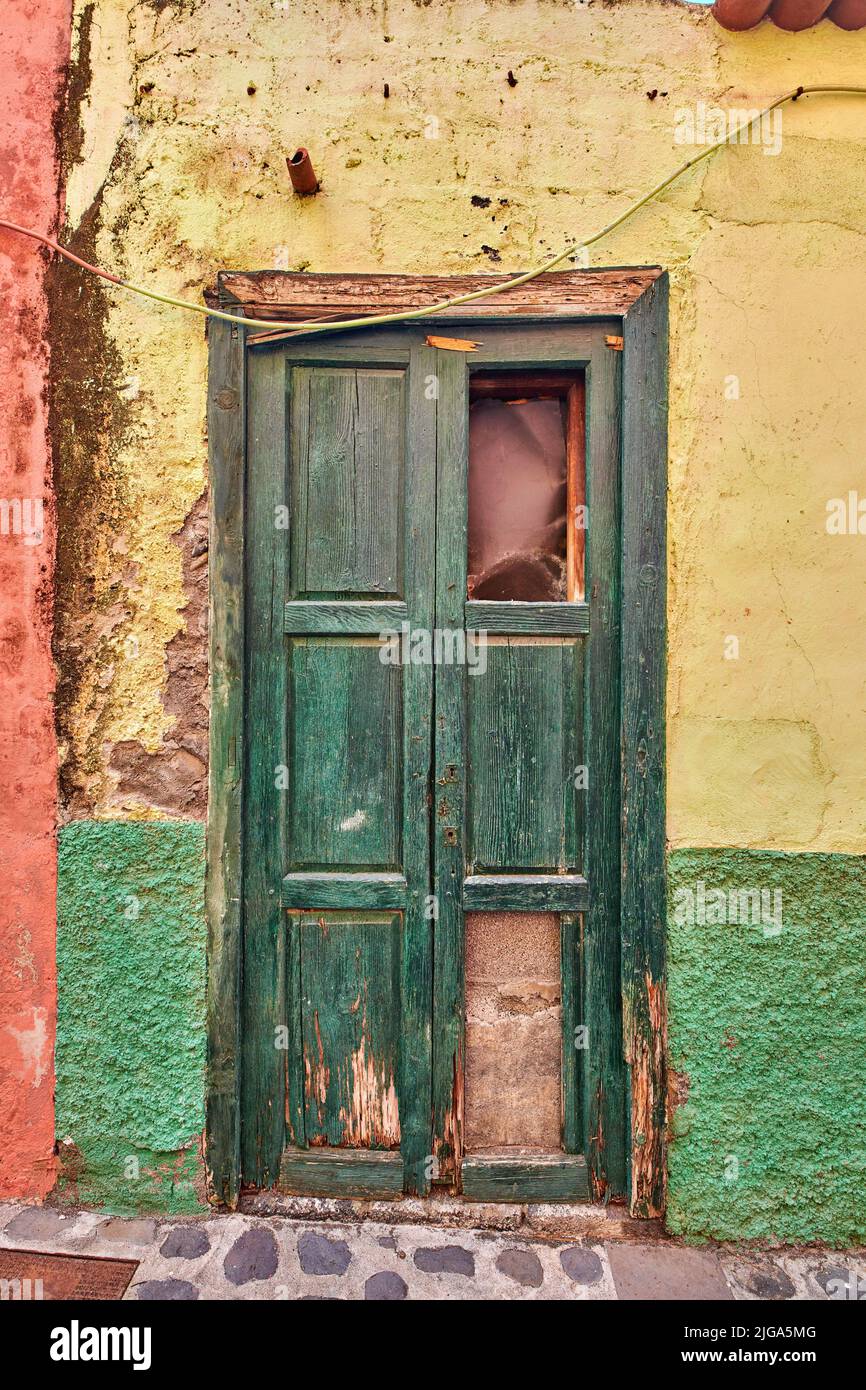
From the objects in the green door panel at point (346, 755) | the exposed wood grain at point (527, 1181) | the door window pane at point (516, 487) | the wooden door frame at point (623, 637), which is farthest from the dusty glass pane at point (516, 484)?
the exposed wood grain at point (527, 1181)

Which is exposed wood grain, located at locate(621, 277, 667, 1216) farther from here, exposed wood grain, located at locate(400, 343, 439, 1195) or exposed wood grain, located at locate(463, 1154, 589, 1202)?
exposed wood grain, located at locate(400, 343, 439, 1195)

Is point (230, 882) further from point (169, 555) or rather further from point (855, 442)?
point (855, 442)

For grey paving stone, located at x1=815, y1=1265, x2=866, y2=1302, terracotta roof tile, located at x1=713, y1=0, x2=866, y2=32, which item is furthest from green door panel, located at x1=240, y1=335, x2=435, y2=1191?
terracotta roof tile, located at x1=713, y1=0, x2=866, y2=32

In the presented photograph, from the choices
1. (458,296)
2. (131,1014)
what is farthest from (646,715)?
(131,1014)

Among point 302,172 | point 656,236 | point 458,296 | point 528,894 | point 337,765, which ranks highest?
point 302,172

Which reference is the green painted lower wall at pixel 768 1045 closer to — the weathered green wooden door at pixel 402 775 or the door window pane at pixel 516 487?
the weathered green wooden door at pixel 402 775

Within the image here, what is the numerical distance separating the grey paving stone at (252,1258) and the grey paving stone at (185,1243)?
9cm

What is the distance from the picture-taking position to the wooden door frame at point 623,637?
Result: 2.25m

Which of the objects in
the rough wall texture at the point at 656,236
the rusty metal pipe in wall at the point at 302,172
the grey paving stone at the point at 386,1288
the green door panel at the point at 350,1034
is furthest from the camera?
the green door panel at the point at 350,1034

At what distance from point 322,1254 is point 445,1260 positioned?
36 cm

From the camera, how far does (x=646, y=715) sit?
2250 millimetres

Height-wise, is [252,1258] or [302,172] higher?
[302,172]

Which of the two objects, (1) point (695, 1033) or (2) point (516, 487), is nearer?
(1) point (695, 1033)

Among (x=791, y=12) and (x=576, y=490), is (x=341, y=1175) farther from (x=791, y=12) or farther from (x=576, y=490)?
(x=791, y=12)
